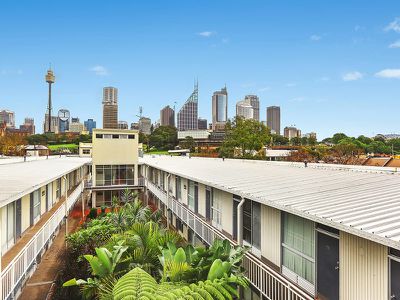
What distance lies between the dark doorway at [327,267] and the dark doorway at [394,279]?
1.48m

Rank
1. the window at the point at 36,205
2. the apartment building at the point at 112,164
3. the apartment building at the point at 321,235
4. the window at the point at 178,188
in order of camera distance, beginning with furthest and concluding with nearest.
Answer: the apartment building at the point at 112,164 < the window at the point at 178,188 < the window at the point at 36,205 < the apartment building at the point at 321,235

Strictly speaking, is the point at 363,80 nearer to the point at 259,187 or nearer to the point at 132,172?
the point at 132,172

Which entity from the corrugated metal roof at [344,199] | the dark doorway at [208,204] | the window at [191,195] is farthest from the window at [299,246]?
the window at [191,195]

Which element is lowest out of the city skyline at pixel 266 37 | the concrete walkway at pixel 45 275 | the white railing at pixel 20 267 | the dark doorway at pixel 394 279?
the concrete walkway at pixel 45 275

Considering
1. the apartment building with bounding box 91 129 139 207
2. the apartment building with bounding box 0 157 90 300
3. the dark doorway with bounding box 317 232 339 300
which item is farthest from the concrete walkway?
the dark doorway with bounding box 317 232 339 300

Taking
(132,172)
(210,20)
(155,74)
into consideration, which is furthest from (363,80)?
(155,74)

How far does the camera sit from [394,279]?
6.14m

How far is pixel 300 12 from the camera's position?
40406 millimetres

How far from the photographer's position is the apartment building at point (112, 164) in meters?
36.2

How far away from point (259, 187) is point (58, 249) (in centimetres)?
1731

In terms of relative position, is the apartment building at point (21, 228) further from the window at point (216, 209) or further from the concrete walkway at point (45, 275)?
the window at point (216, 209)

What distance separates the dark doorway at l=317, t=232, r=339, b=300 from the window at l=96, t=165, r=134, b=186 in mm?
31162

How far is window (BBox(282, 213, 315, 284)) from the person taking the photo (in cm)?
852

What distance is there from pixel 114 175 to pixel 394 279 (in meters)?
33.5
